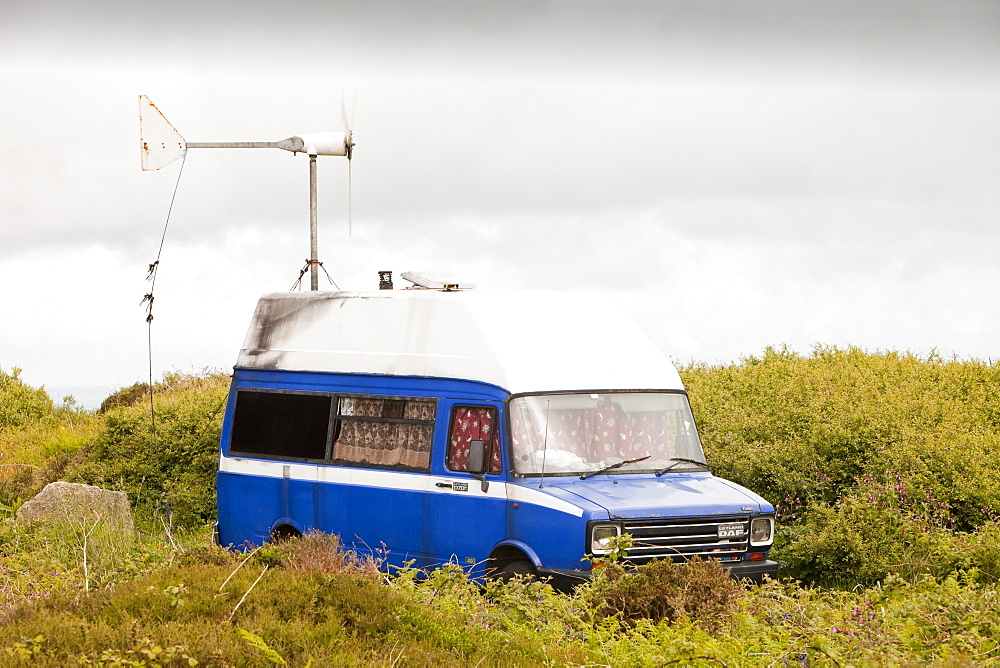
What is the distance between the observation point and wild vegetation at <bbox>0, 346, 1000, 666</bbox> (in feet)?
26.2

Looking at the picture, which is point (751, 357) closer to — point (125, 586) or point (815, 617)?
point (815, 617)

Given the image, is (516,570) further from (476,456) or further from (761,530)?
(761,530)

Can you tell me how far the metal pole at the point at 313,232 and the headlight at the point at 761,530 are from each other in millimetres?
9065

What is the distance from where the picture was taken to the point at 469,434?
1256 cm

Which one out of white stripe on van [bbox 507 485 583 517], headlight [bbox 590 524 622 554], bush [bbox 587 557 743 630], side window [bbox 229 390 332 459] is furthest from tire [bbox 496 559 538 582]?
side window [bbox 229 390 332 459]

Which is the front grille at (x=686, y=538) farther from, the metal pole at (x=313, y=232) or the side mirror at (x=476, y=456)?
the metal pole at (x=313, y=232)

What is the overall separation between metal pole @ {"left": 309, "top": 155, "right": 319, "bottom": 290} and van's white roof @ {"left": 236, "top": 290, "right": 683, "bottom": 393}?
3.77 m

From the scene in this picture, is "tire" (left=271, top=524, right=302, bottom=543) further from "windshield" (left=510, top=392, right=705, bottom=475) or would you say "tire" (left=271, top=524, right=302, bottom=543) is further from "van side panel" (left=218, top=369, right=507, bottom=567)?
"windshield" (left=510, top=392, right=705, bottom=475)

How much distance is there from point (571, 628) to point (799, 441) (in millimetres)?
9182

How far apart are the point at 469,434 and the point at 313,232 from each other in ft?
25.3

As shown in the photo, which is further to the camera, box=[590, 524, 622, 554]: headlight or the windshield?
the windshield

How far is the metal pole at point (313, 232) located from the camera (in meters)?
18.7

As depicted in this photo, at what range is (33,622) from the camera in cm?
796

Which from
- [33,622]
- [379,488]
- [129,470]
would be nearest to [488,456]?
[379,488]
